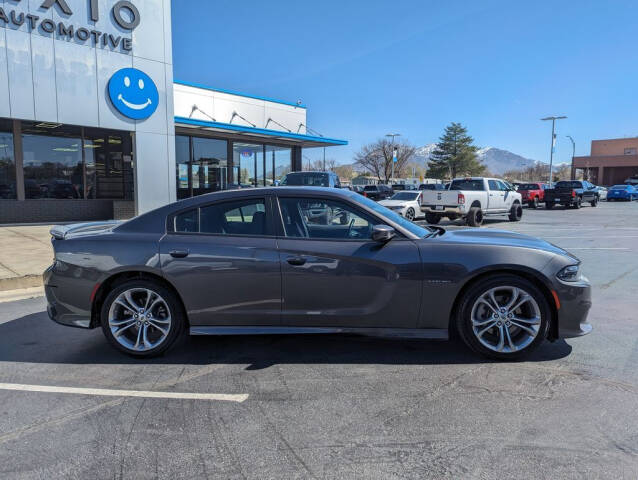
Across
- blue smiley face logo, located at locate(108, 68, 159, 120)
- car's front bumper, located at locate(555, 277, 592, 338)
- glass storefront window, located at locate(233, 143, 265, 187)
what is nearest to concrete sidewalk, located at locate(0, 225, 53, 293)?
blue smiley face logo, located at locate(108, 68, 159, 120)

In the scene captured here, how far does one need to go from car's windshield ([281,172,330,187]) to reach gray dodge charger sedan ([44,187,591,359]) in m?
10.6

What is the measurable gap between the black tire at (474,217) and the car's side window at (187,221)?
15066mm

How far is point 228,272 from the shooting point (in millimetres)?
4035

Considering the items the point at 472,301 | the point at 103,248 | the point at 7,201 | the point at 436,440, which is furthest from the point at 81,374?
the point at 7,201

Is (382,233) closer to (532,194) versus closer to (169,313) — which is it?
(169,313)

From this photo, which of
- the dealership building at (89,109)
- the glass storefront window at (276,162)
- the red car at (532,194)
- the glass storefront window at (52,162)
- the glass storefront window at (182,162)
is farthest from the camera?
the red car at (532,194)

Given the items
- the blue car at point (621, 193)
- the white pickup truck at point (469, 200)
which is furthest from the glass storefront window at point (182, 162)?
the blue car at point (621, 193)

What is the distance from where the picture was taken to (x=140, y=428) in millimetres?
3029

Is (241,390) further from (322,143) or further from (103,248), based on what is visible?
(322,143)

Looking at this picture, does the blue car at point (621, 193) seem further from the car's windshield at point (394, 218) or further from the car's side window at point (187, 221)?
the car's side window at point (187, 221)

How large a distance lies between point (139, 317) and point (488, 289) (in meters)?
3.09

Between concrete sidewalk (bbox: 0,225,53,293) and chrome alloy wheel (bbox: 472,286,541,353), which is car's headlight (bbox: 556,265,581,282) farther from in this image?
concrete sidewalk (bbox: 0,225,53,293)

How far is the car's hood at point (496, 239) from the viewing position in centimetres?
408

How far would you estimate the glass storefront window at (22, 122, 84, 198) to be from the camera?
15.9 metres
